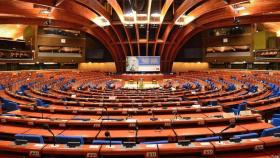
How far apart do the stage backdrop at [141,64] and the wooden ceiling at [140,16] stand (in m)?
0.89

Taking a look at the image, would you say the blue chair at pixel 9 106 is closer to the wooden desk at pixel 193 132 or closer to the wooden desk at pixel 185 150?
the wooden desk at pixel 193 132

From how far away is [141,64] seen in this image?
1272 inches

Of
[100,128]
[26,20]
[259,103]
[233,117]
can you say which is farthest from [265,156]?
[26,20]

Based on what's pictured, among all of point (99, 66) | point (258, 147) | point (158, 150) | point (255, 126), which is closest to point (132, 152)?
point (158, 150)

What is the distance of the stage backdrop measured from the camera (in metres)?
32.2

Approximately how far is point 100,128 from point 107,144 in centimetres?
183

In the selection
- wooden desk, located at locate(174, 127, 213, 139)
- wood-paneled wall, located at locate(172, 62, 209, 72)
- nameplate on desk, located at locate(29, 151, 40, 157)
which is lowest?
wooden desk, located at locate(174, 127, 213, 139)

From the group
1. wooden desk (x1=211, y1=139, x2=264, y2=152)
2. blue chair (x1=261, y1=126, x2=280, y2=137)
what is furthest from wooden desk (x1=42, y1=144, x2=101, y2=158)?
blue chair (x1=261, y1=126, x2=280, y2=137)

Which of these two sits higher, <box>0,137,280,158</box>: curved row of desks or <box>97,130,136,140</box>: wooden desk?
<box>0,137,280,158</box>: curved row of desks

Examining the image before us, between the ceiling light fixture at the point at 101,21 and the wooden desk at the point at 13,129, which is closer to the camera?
the wooden desk at the point at 13,129

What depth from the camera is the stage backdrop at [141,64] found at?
1270 inches

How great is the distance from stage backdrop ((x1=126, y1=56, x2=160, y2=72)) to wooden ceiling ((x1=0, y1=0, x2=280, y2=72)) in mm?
886

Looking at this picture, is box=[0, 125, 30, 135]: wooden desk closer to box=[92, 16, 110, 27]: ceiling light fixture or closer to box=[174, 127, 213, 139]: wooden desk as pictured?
box=[174, 127, 213, 139]: wooden desk

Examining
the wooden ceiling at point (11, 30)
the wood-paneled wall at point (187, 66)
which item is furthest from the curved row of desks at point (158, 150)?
the wood-paneled wall at point (187, 66)
